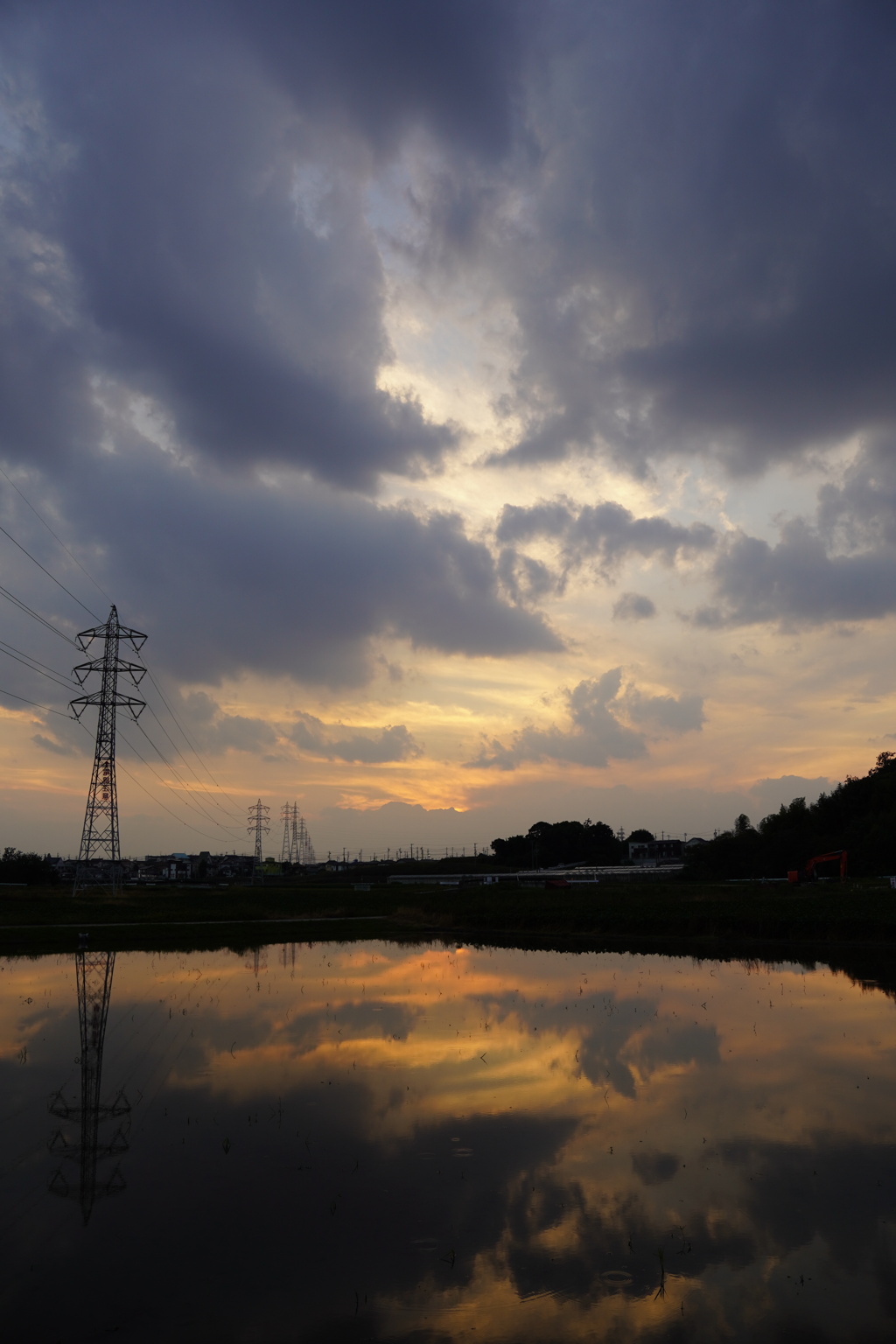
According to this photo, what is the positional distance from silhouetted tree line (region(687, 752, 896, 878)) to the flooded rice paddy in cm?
9325

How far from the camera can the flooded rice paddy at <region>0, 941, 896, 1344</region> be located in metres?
10.4

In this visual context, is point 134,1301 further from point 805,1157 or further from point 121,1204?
point 805,1157

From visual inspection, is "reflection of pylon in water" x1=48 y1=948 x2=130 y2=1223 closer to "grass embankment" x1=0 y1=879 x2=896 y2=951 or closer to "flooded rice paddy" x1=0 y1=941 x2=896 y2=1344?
"flooded rice paddy" x1=0 y1=941 x2=896 y2=1344

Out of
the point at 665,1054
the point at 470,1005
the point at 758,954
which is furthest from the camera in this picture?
the point at 758,954

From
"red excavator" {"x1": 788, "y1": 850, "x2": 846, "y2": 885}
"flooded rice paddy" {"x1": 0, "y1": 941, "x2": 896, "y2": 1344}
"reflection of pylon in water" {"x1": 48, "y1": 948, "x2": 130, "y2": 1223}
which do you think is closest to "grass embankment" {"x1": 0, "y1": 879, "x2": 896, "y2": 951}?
"red excavator" {"x1": 788, "y1": 850, "x2": 846, "y2": 885}

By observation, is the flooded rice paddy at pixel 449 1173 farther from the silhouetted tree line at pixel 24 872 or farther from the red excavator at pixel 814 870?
the silhouetted tree line at pixel 24 872

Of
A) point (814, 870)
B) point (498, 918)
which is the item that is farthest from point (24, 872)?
point (814, 870)

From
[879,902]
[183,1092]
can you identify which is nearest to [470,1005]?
[183,1092]

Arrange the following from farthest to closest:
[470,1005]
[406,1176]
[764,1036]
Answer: [470,1005]
[764,1036]
[406,1176]

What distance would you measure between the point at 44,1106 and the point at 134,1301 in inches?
383

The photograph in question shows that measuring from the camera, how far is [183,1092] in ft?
65.1

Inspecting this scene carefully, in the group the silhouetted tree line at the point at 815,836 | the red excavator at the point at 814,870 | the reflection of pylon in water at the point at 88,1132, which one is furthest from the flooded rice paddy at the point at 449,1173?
the silhouetted tree line at the point at 815,836

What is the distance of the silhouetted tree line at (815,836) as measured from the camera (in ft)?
369

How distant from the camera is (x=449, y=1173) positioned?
14.8 metres
